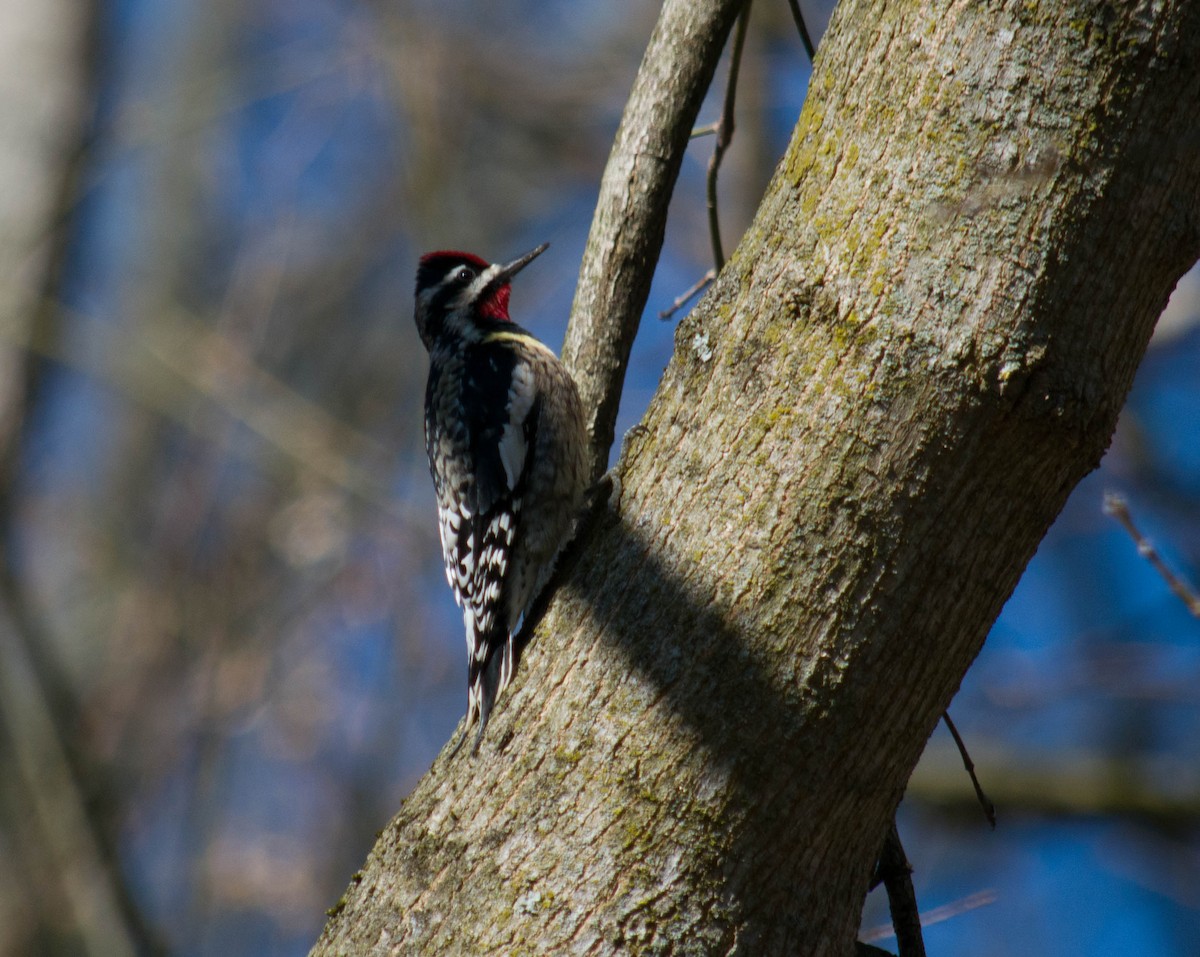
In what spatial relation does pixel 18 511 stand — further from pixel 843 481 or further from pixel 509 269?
pixel 843 481

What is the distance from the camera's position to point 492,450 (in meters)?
4.02

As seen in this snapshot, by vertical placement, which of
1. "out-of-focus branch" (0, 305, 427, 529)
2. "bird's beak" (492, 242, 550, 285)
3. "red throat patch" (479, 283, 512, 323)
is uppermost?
"out-of-focus branch" (0, 305, 427, 529)

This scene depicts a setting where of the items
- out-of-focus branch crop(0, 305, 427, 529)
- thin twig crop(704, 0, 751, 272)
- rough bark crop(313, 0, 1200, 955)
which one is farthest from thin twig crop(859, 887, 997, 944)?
out-of-focus branch crop(0, 305, 427, 529)

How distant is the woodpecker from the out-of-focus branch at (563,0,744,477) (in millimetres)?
188

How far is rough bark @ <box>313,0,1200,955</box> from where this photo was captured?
1.80 metres

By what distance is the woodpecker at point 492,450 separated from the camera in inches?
137

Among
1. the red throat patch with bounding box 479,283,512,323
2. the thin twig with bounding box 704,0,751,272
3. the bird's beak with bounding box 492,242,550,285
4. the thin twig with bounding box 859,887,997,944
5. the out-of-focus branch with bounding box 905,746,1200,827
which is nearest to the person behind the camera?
the thin twig with bounding box 859,887,997,944

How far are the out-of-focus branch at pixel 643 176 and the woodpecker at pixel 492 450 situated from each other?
0.62 ft

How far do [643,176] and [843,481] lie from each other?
4.28 ft

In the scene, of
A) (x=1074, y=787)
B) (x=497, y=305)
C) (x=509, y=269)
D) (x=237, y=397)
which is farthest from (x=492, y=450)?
(x=1074, y=787)

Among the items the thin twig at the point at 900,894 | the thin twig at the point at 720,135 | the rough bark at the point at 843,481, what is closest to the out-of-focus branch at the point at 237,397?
the thin twig at the point at 720,135

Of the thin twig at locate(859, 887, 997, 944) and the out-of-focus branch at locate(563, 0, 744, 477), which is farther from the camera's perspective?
the thin twig at locate(859, 887, 997, 944)

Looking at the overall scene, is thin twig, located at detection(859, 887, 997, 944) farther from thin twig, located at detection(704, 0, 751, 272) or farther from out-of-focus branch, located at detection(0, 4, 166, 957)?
out-of-focus branch, located at detection(0, 4, 166, 957)

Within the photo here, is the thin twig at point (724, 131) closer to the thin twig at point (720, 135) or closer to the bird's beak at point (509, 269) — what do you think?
the thin twig at point (720, 135)
